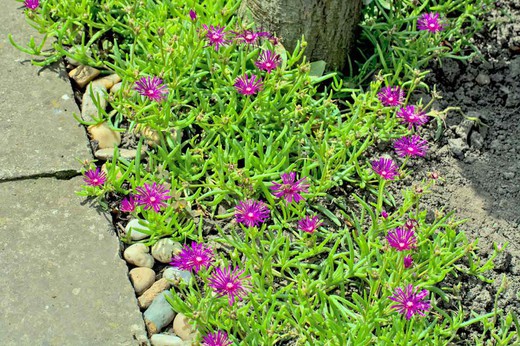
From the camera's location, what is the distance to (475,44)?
3.76 m

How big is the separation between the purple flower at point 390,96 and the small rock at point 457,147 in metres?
0.27

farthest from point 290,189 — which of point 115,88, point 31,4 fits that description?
point 31,4

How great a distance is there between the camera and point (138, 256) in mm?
2836

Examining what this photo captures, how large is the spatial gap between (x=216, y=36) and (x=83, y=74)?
25.1 inches

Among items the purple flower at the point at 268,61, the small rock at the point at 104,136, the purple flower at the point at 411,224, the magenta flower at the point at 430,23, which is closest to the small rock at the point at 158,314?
the small rock at the point at 104,136

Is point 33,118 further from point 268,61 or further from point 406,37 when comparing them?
point 406,37

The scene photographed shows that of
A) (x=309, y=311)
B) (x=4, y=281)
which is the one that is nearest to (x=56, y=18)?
(x=4, y=281)

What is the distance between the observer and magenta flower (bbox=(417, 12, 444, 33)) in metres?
3.41

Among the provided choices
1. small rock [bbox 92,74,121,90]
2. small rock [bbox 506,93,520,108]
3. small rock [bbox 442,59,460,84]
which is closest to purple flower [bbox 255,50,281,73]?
small rock [bbox 92,74,121,90]

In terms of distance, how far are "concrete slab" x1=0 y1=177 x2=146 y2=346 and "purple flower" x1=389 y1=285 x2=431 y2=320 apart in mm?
808

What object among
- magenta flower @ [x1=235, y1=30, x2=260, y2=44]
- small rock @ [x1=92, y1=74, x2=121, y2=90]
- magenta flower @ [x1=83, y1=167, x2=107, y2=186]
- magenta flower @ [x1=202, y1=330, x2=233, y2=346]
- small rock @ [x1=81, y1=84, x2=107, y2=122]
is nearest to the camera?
magenta flower @ [x1=202, y1=330, x2=233, y2=346]

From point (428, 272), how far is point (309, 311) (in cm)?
44

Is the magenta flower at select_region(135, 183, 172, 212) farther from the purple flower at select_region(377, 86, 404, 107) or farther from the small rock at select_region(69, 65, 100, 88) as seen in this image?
the purple flower at select_region(377, 86, 404, 107)

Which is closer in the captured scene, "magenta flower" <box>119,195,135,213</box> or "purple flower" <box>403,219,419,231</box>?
"purple flower" <box>403,219,419,231</box>
